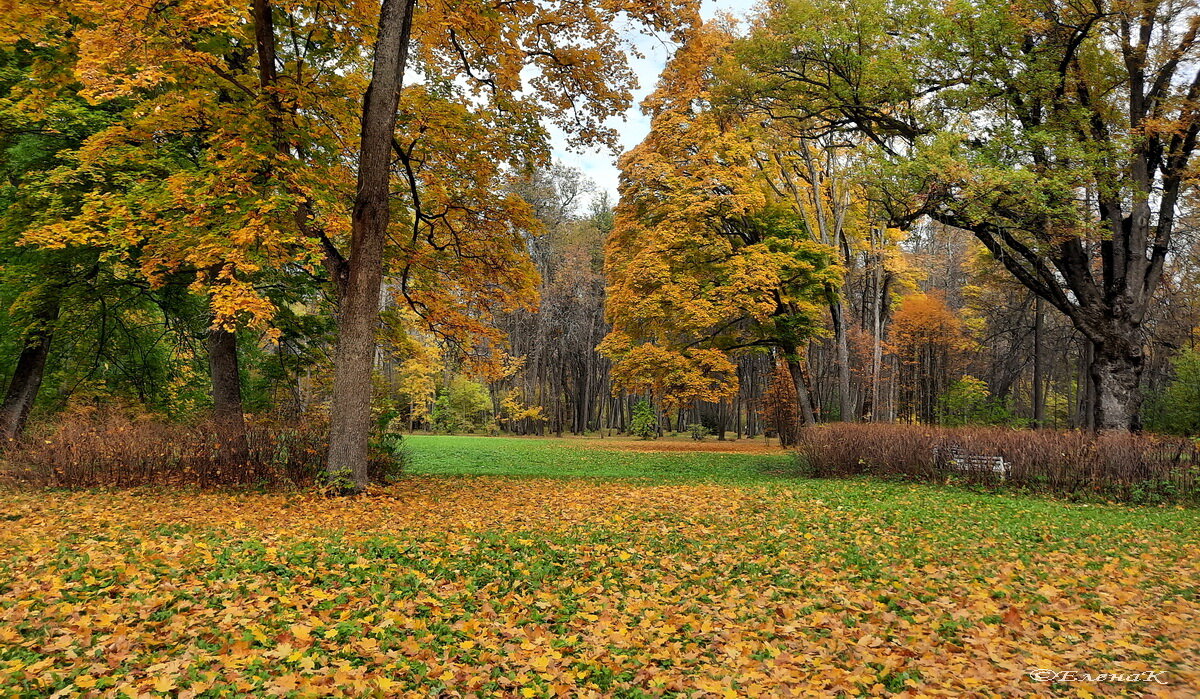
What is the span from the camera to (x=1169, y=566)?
5836mm

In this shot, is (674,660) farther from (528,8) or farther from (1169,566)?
(528,8)

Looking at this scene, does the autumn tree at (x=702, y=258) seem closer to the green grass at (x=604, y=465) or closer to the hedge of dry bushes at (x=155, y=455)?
the green grass at (x=604, y=465)

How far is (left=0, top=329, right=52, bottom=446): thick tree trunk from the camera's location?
11.0 m

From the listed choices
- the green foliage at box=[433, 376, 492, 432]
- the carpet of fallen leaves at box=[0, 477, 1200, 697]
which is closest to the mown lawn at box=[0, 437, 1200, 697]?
the carpet of fallen leaves at box=[0, 477, 1200, 697]

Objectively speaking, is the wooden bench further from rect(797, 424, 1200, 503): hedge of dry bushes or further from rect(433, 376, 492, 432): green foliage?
rect(433, 376, 492, 432): green foliage

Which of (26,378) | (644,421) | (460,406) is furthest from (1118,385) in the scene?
(460,406)

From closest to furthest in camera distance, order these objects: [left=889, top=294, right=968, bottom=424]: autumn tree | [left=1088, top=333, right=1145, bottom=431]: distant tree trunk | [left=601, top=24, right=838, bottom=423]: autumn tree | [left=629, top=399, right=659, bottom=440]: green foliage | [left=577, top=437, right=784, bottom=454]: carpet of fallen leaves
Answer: [left=1088, top=333, right=1145, bottom=431]: distant tree trunk
[left=601, top=24, right=838, bottom=423]: autumn tree
[left=577, top=437, right=784, bottom=454]: carpet of fallen leaves
[left=889, top=294, right=968, bottom=424]: autumn tree
[left=629, top=399, right=659, bottom=440]: green foliage

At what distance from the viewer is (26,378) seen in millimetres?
11336

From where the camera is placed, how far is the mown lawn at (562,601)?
11.0ft

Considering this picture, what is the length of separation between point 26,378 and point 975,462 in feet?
62.3

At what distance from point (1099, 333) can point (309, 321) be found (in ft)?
53.7

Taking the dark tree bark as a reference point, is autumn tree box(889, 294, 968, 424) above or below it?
above

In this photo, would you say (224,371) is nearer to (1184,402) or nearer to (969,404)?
(1184,402)

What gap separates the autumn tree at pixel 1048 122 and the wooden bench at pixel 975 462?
277 cm
